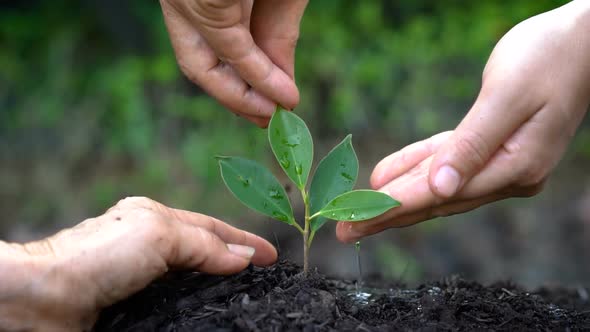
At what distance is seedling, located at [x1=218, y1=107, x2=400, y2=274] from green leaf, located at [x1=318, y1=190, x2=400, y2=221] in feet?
0.11

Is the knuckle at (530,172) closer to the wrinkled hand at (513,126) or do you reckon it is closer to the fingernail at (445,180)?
the wrinkled hand at (513,126)

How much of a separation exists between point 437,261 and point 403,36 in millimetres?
1304

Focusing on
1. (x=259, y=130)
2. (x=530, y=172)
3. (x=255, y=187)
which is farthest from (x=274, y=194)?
(x=259, y=130)

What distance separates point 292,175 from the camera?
4.21ft

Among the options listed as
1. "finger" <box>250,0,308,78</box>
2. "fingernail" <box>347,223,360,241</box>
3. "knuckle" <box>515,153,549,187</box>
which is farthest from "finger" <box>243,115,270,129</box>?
"knuckle" <box>515,153,549,187</box>

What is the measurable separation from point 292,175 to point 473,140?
344 mm

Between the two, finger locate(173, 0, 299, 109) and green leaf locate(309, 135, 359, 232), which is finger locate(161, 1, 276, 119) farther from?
green leaf locate(309, 135, 359, 232)

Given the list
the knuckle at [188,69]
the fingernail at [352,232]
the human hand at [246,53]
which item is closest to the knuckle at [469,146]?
the fingernail at [352,232]

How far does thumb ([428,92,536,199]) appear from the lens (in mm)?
1249

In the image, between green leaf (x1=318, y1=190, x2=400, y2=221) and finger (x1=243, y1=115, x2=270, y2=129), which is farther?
finger (x1=243, y1=115, x2=270, y2=129)

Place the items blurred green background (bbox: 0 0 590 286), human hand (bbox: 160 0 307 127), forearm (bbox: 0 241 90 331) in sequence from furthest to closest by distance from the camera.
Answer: blurred green background (bbox: 0 0 590 286)
human hand (bbox: 160 0 307 127)
forearm (bbox: 0 241 90 331)

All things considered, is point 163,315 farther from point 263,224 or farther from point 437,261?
point 437,261

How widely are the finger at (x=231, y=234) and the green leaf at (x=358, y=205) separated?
15cm

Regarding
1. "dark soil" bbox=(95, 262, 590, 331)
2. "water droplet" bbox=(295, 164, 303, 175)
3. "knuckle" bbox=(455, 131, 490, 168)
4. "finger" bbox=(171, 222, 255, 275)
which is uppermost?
"knuckle" bbox=(455, 131, 490, 168)
